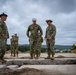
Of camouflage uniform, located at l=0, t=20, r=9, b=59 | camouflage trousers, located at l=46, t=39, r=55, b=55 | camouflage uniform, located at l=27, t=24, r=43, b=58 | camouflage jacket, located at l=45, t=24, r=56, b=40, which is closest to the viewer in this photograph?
camouflage uniform, located at l=0, t=20, r=9, b=59

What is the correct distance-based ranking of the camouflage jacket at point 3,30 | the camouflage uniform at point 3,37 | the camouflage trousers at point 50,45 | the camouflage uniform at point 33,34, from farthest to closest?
1. the camouflage uniform at point 33,34
2. the camouflage trousers at point 50,45
3. the camouflage jacket at point 3,30
4. the camouflage uniform at point 3,37

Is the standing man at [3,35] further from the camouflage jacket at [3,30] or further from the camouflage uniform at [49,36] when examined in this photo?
the camouflage uniform at [49,36]

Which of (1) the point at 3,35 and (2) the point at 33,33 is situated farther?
(2) the point at 33,33

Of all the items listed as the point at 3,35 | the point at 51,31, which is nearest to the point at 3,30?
the point at 3,35

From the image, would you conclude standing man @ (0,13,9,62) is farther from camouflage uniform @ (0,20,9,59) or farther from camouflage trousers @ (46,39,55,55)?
camouflage trousers @ (46,39,55,55)

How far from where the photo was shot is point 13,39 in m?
23.8

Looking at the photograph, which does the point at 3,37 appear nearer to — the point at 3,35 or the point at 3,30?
the point at 3,35

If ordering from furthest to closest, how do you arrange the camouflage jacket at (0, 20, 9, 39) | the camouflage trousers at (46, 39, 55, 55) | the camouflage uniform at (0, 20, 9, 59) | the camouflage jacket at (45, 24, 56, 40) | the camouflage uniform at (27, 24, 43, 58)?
the camouflage uniform at (27, 24, 43, 58) < the camouflage jacket at (45, 24, 56, 40) < the camouflage trousers at (46, 39, 55, 55) < the camouflage jacket at (0, 20, 9, 39) < the camouflage uniform at (0, 20, 9, 59)

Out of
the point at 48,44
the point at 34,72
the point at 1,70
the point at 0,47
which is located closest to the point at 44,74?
the point at 34,72

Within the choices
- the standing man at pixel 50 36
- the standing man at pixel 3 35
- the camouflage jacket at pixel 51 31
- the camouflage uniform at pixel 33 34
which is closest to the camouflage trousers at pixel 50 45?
the standing man at pixel 50 36

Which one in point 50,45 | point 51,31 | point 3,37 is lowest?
point 50,45

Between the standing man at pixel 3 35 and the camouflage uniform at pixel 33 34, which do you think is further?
the camouflage uniform at pixel 33 34

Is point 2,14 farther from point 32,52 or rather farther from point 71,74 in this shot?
point 71,74

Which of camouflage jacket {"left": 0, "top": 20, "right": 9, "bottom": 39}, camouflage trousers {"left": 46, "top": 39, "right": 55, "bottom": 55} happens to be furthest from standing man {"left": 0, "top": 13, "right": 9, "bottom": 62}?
camouflage trousers {"left": 46, "top": 39, "right": 55, "bottom": 55}
